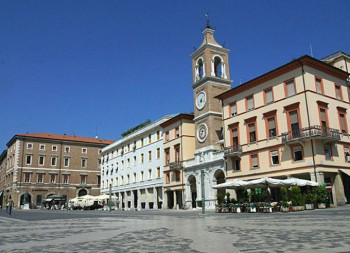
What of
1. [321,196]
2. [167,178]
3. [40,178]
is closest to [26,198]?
[40,178]

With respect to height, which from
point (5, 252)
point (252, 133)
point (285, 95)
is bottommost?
point (5, 252)

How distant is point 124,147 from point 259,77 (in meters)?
35.4

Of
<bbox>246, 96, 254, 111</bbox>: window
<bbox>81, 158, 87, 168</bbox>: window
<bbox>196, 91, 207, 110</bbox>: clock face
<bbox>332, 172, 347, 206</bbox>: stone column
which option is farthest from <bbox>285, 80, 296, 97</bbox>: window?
<bbox>81, 158, 87, 168</bbox>: window

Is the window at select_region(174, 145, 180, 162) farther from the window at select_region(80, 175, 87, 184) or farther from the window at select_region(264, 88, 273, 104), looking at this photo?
the window at select_region(80, 175, 87, 184)

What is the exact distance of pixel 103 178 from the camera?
72688 millimetres

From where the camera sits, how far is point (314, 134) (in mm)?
28188

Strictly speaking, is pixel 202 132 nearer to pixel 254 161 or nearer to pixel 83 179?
pixel 254 161

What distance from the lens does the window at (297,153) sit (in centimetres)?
2958

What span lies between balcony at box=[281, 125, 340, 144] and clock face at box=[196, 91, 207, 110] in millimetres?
13954

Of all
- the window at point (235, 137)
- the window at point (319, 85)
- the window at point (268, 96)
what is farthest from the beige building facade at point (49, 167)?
the window at point (319, 85)

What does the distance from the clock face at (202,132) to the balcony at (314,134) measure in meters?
12.4

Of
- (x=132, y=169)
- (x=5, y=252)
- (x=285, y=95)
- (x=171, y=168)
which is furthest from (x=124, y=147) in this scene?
(x=5, y=252)

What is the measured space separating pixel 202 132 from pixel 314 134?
1604cm

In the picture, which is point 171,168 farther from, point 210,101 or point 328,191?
point 328,191
